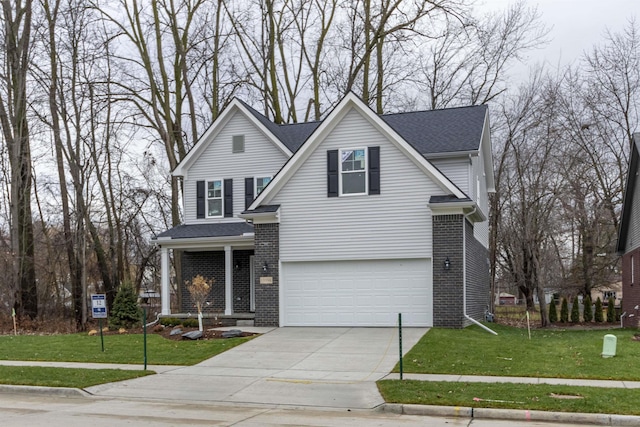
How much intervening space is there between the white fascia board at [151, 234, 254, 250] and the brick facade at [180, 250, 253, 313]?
2.52 feet

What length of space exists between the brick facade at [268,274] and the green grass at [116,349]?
8.50 feet

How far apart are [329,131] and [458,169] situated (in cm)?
495

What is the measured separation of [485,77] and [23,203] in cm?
2570

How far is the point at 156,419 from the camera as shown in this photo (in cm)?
930

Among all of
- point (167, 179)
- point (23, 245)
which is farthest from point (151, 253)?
point (23, 245)

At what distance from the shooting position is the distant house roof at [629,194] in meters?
25.2

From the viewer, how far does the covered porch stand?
23234 mm

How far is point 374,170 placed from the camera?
20.1 m

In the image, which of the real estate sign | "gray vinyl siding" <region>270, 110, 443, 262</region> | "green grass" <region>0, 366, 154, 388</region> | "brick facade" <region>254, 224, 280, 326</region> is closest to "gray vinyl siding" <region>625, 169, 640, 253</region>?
"gray vinyl siding" <region>270, 110, 443, 262</region>

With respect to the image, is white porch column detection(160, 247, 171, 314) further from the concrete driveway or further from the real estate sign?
the real estate sign

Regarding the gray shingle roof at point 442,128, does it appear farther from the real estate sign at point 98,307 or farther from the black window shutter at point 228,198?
the real estate sign at point 98,307

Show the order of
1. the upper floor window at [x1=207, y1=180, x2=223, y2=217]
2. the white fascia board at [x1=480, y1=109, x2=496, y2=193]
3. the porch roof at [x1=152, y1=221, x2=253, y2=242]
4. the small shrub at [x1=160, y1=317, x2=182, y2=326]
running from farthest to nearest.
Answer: the upper floor window at [x1=207, y1=180, x2=223, y2=217] → the white fascia board at [x1=480, y1=109, x2=496, y2=193] → the porch roof at [x1=152, y1=221, x2=253, y2=242] → the small shrub at [x1=160, y1=317, x2=182, y2=326]

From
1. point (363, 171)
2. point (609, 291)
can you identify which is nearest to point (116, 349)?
point (363, 171)

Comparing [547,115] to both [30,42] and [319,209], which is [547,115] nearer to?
[319,209]
